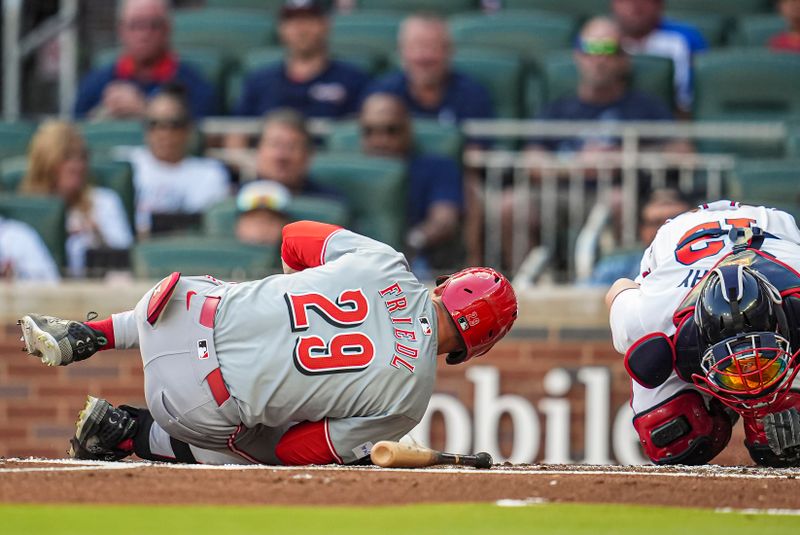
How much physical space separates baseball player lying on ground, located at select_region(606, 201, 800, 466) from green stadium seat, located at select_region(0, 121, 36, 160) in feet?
18.9

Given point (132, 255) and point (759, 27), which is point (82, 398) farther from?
point (759, 27)

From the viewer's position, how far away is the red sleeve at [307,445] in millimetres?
5656

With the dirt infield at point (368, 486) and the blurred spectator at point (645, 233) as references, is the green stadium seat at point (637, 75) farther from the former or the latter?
Result: the dirt infield at point (368, 486)

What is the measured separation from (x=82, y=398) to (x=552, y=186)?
336 cm

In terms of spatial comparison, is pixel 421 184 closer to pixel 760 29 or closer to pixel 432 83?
pixel 432 83

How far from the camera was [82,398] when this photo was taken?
8.77 metres

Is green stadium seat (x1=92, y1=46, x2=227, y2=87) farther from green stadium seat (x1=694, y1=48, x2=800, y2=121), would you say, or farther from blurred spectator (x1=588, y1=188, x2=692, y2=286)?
blurred spectator (x1=588, y1=188, x2=692, y2=286)

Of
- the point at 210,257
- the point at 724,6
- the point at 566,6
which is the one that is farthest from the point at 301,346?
the point at 724,6

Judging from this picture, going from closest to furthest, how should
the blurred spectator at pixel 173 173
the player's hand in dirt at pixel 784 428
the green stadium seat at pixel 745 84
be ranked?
1. the player's hand in dirt at pixel 784 428
2. the blurred spectator at pixel 173 173
3. the green stadium seat at pixel 745 84

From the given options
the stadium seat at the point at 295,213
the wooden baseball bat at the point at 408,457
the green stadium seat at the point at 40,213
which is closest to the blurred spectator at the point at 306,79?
the stadium seat at the point at 295,213

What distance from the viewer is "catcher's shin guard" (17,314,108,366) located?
5539 millimetres

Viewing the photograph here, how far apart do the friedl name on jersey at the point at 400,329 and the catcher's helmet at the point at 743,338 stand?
1074mm

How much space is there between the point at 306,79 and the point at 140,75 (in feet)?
4.33

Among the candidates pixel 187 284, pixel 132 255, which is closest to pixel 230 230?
pixel 132 255
